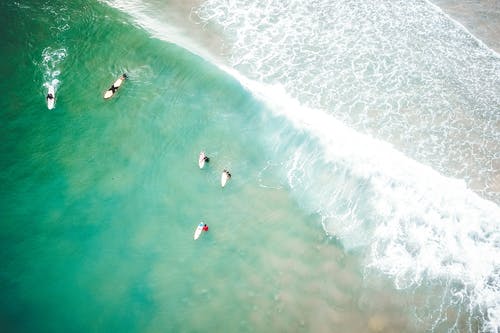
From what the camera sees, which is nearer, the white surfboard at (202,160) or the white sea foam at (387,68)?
the white surfboard at (202,160)

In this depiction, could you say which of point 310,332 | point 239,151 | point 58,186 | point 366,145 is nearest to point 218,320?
point 310,332

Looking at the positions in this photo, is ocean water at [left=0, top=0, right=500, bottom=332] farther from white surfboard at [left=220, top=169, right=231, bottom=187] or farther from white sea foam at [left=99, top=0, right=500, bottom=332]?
white surfboard at [left=220, top=169, right=231, bottom=187]

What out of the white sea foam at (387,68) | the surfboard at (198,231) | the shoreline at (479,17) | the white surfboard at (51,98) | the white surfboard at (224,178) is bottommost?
the surfboard at (198,231)

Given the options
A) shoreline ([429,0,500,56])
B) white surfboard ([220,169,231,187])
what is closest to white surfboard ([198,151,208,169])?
white surfboard ([220,169,231,187])

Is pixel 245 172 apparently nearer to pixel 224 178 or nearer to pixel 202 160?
pixel 224 178

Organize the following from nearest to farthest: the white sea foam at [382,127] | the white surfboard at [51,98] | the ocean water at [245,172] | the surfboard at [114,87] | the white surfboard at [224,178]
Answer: the ocean water at [245,172] < the white sea foam at [382,127] < the white surfboard at [224,178] < the white surfboard at [51,98] < the surfboard at [114,87]

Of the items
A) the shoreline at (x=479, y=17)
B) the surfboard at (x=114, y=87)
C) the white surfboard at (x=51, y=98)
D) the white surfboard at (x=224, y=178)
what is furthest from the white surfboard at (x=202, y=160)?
the shoreline at (x=479, y=17)

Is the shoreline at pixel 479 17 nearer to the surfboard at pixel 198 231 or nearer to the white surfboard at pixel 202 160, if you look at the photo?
the white surfboard at pixel 202 160
